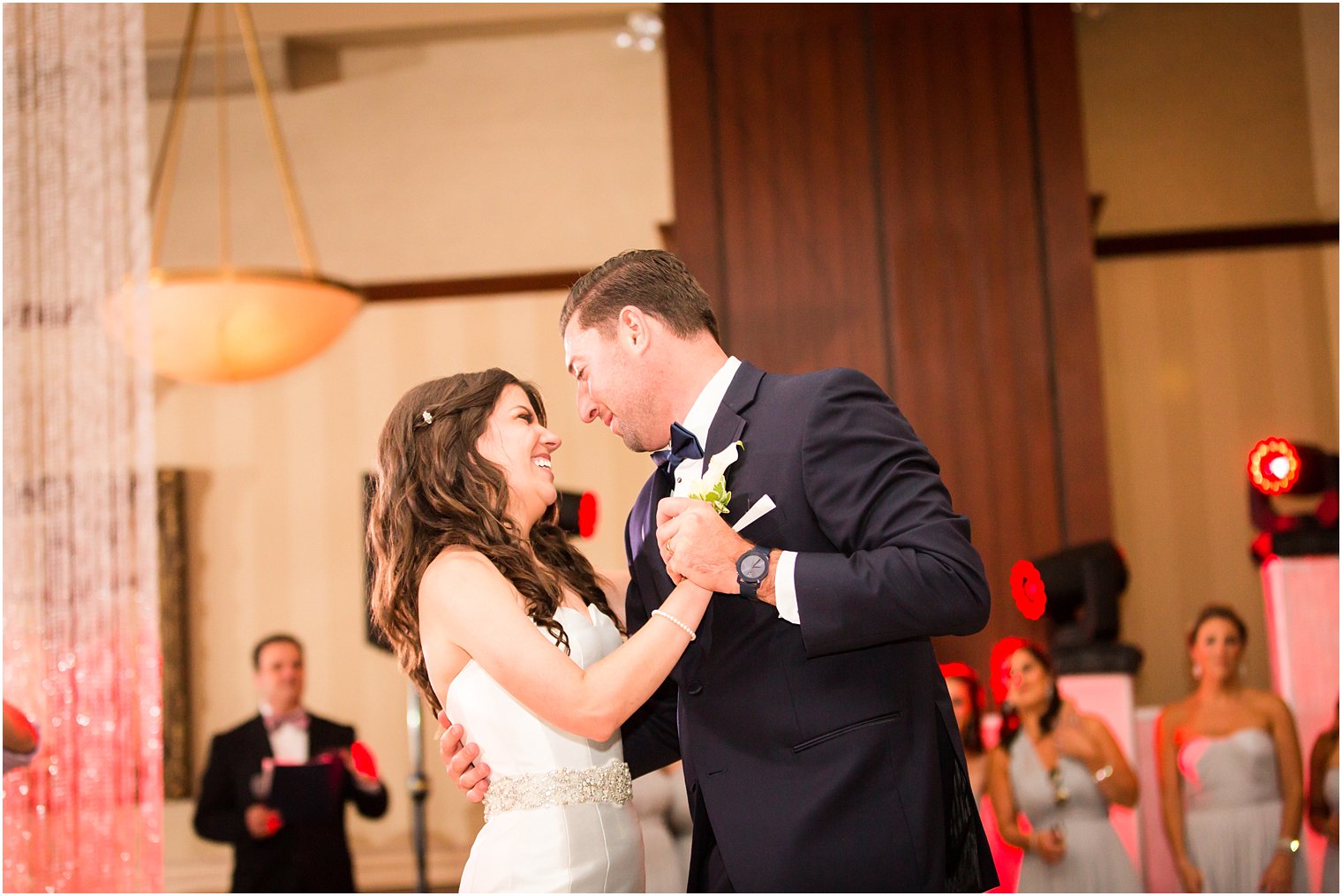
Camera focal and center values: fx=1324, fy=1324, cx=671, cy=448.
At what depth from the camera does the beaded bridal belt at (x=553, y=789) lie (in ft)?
7.65

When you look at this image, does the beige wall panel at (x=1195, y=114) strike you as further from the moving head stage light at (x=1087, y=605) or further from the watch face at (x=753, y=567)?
the watch face at (x=753, y=567)

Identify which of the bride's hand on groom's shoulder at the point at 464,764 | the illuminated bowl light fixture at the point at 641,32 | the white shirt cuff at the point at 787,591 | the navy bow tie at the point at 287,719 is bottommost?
the navy bow tie at the point at 287,719

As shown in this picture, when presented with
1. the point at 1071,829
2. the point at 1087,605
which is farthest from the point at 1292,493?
the point at 1071,829

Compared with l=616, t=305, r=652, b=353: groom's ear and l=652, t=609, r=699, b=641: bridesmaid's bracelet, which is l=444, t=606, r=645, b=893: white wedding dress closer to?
l=652, t=609, r=699, b=641: bridesmaid's bracelet

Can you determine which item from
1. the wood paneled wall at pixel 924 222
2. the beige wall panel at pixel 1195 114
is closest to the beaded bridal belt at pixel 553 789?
the wood paneled wall at pixel 924 222

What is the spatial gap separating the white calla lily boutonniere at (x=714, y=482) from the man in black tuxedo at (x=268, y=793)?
332 cm

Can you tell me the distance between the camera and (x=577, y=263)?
730 centimetres

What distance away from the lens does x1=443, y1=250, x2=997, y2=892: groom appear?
1832 mm

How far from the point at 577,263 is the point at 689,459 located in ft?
17.4

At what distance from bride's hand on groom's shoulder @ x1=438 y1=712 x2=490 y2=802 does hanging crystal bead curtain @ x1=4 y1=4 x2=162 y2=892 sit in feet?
4.46

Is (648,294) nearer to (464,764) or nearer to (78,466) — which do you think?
(464,764)

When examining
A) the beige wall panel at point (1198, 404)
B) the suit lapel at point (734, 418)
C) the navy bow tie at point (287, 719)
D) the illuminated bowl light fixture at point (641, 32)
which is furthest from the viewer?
the illuminated bowl light fixture at point (641, 32)

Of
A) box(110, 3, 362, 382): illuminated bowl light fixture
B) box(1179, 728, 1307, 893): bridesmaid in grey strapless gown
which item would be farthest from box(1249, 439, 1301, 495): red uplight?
box(110, 3, 362, 382): illuminated bowl light fixture

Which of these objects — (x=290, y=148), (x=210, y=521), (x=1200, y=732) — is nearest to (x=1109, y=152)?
(x=1200, y=732)
